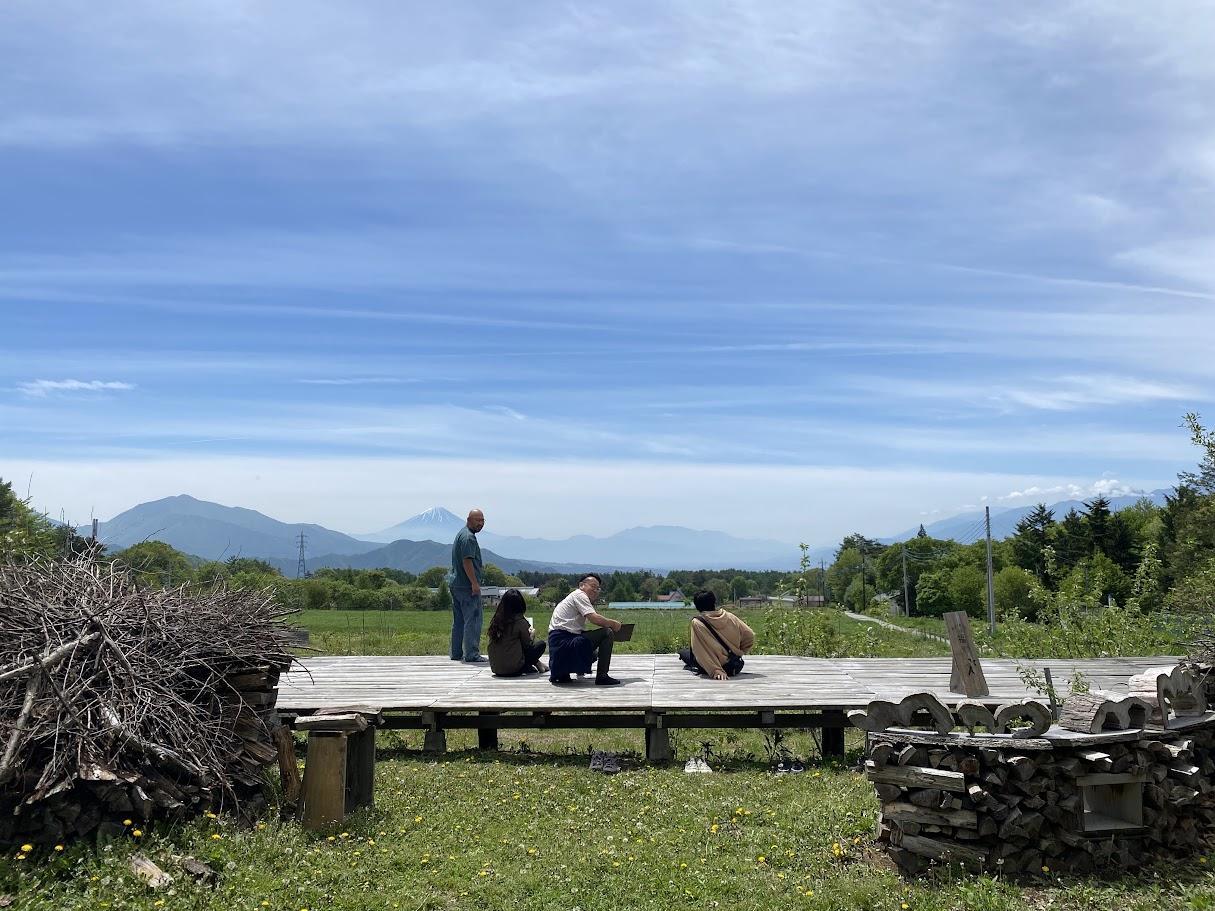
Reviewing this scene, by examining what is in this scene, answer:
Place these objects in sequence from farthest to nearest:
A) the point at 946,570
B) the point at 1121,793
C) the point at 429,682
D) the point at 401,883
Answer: the point at 946,570
the point at 429,682
the point at 1121,793
the point at 401,883

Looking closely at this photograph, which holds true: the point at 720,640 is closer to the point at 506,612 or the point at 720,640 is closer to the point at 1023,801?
the point at 506,612

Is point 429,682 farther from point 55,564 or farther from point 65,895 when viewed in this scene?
point 65,895

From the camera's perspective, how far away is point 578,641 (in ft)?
38.6

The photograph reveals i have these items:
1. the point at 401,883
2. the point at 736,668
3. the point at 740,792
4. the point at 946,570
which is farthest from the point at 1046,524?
the point at 401,883

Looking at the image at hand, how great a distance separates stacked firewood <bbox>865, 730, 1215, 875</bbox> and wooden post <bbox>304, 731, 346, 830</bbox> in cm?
405

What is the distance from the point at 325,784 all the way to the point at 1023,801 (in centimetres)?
516

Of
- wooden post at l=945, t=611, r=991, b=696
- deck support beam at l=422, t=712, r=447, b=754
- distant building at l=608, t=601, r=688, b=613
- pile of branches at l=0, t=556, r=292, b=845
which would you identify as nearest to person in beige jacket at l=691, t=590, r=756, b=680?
wooden post at l=945, t=611, r=991, b=696

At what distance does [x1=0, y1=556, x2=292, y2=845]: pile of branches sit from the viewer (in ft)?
21.8

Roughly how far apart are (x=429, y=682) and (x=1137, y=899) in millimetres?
8190

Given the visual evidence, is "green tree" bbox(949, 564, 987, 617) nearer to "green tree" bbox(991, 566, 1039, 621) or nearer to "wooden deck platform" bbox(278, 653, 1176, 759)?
"green tree" bbox(991, 566, 1039, 621)

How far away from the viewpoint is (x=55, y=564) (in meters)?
8.68

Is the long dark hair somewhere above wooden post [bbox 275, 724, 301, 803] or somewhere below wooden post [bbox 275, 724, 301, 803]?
above

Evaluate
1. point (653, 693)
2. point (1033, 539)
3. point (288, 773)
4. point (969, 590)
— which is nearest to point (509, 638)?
point (653, 693)

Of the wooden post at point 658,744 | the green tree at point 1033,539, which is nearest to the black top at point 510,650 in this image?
the wooden post at point 658,744
